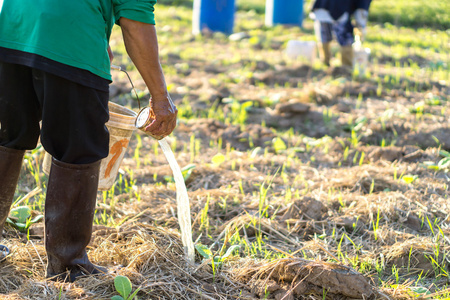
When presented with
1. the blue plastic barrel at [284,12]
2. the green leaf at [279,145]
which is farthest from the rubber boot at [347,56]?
the blue plastic barrel at [284,12]

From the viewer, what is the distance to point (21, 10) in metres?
1.71

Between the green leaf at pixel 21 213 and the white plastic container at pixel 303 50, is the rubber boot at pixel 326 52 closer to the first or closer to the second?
the white plastic container at pixel 303 50

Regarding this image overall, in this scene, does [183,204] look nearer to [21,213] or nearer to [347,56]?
[21,213]

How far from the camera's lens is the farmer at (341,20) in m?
6.09

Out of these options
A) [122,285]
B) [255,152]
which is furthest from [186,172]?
[122,285]

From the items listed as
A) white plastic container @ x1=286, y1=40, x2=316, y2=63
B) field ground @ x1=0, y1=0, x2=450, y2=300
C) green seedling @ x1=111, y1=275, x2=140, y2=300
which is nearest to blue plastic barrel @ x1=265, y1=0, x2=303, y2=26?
white plastic container @ x1=286, y1=40, x2=316, y2=63

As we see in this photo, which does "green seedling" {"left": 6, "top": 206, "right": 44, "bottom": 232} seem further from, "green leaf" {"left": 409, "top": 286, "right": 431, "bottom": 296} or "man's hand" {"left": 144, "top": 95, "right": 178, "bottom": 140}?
"green leaf" {"left": 409, "top": 286, "right": 431, "bottom": 296}

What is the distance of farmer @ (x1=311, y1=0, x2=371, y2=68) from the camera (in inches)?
240

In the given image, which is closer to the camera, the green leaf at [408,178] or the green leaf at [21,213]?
the green leaf at [21,213]

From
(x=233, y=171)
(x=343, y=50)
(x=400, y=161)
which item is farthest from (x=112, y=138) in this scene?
(x=343, y=50)

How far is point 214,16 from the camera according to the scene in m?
9.04

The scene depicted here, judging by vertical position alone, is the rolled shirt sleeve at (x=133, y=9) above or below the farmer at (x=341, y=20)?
above

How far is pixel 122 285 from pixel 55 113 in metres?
0.59

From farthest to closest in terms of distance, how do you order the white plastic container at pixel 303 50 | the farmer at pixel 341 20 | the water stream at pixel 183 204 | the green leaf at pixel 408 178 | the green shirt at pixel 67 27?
the white plastic container at pixel 303 50 < the farmer at pixel 341 20 < the green leaf at pixel 408 178 < the water stream at pixel 183 204 < the green shirt at pixel 67 27
